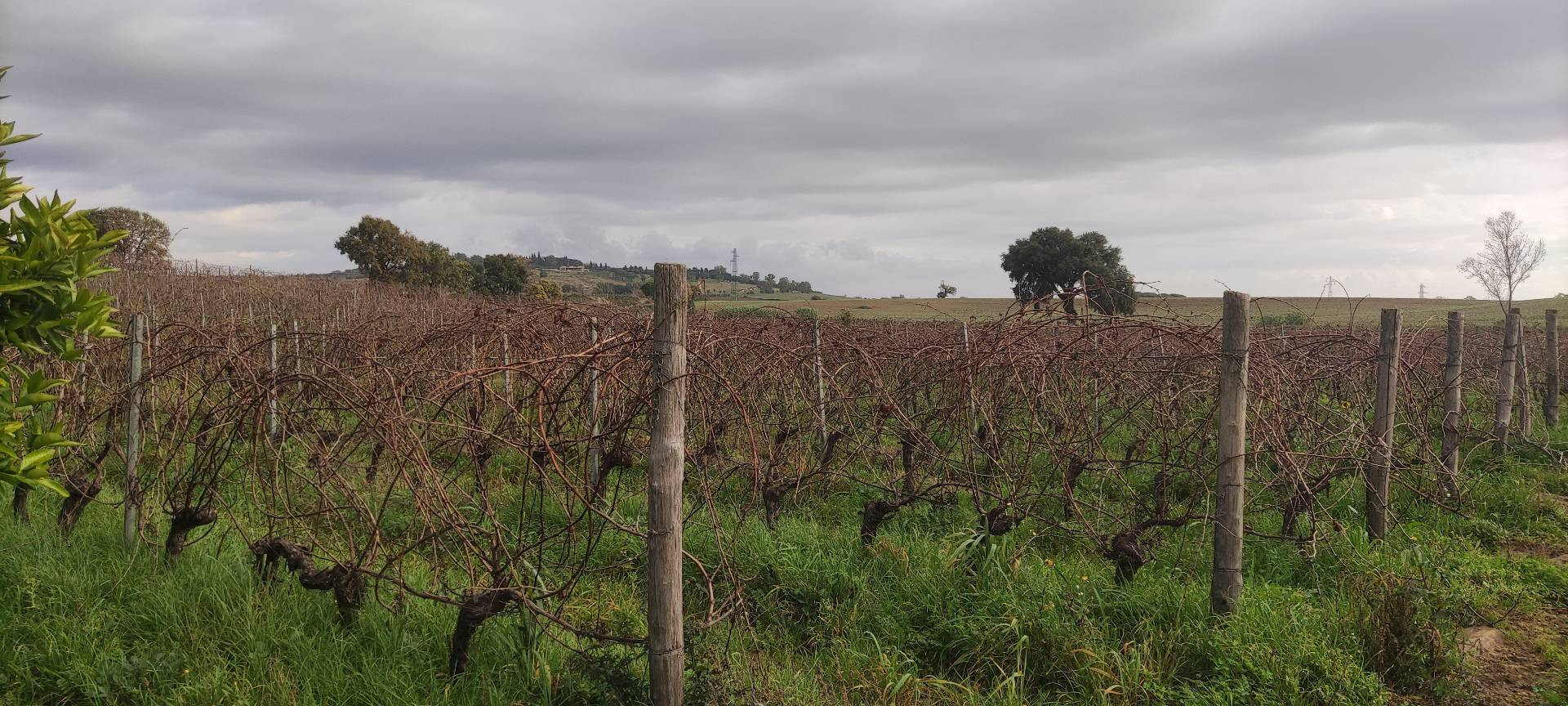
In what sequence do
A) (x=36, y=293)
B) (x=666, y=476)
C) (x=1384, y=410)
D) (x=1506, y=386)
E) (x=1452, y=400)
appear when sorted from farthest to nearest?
(x=1506, y=386) < (x=1452, y=400) < (x=1384, y=410) < (x=666, y=476) < (x=36, y=293)

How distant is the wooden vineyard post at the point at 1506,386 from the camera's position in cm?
817

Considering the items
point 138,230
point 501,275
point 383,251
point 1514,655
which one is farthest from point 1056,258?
point 138,230

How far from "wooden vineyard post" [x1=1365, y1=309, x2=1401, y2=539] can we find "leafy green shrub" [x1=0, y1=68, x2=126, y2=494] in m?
7.13

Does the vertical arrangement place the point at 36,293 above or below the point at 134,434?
above

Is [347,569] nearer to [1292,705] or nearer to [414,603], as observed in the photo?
[414,603]

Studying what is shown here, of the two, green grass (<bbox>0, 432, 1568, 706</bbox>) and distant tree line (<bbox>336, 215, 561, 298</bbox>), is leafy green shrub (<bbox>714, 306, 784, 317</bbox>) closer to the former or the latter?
green grass (<bbox>0, 432, 1568, 706</bbox>)

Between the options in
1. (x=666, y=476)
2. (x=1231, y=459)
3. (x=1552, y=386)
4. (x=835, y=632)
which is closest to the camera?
(x=666, y=476)

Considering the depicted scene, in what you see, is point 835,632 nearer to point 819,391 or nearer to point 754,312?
point 819,391

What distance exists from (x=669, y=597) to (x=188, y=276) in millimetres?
27041

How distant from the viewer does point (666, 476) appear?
2.77m

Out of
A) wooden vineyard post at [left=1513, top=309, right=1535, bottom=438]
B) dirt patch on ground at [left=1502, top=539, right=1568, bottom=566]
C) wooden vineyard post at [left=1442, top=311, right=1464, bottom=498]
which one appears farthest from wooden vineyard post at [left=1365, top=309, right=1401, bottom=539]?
wooden vineyard post at [left=1513, top=309, right=1535, bottom=438]

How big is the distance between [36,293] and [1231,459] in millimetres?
4876

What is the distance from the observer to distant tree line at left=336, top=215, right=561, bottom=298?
3422 cm

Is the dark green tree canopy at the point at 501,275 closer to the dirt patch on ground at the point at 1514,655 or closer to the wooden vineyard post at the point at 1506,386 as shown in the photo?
the wooden vineyard post at the point at 1506,386
